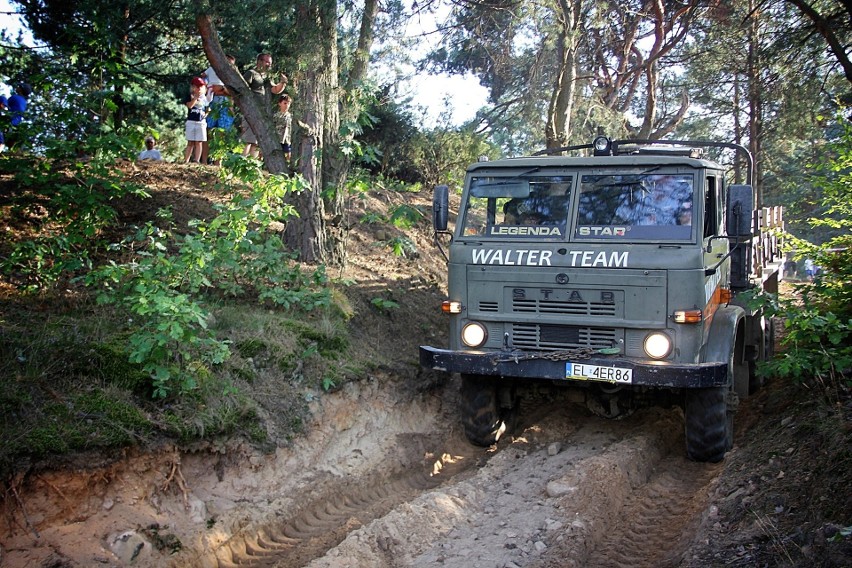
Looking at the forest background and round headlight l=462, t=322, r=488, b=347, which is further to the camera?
round headlight l=462, t=322, r=488, b=347

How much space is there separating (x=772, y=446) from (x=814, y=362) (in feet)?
3.06

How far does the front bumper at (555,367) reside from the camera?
20.7ft

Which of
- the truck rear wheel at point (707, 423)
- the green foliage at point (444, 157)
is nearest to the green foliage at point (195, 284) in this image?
the truck rear wheel at point (707, 423)

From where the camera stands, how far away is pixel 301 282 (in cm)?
899

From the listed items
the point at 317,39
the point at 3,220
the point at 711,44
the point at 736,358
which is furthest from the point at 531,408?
the point at 711,44

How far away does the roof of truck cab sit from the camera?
688 centimetres

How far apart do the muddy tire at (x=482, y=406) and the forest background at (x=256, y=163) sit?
4.52ft

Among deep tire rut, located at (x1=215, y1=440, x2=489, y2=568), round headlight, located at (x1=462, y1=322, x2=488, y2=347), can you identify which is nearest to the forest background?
deep tire rut, located at (x1=215, y1=440, x2=489, y2=568)

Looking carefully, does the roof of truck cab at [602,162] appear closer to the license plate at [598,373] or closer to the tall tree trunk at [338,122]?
the license plate at [598,373]

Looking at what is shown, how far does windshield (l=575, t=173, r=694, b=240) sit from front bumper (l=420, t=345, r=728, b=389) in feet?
3.73

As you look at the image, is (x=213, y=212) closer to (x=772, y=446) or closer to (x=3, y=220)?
(x=3, y=220)

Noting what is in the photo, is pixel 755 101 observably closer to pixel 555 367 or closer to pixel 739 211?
pixel 739 211

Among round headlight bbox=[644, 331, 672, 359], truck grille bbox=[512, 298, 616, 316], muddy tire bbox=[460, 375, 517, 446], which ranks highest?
truck grille bbox=[512, 298, 616, 316]

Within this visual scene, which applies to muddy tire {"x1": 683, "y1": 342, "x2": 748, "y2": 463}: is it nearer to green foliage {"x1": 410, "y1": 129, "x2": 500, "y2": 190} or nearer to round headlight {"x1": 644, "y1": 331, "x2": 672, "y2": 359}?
round headlight {"x1": 644, "y1": 331, "x2": 672, "y2": 359}
